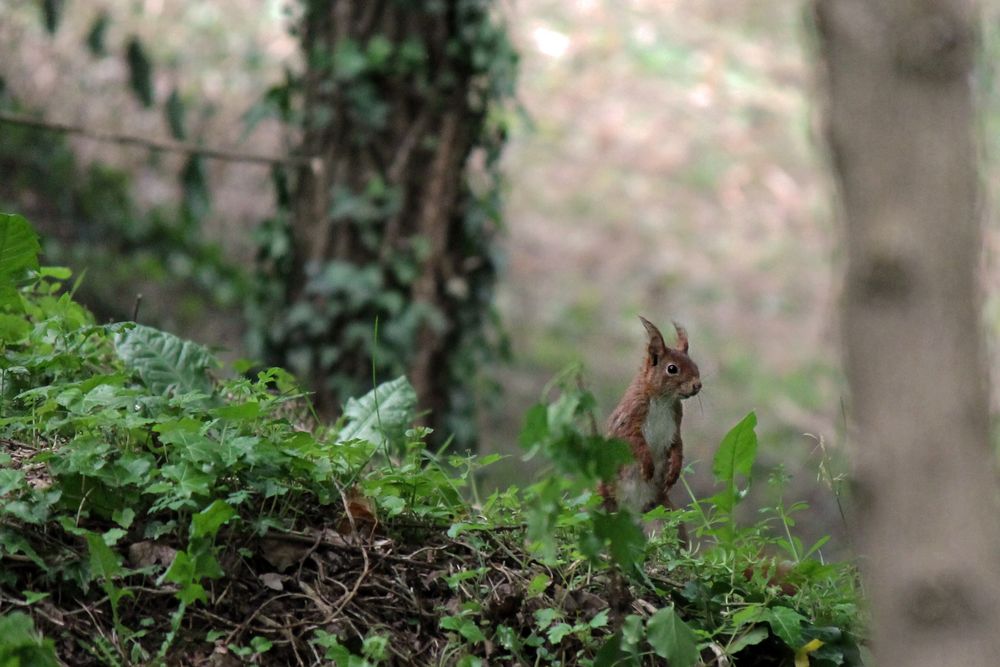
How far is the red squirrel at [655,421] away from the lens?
2.96 metres

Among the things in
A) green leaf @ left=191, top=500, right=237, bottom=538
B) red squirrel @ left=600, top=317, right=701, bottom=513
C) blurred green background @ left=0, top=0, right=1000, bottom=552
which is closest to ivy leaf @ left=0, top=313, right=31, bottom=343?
green leaf @ left=191, top=500, right=237, bottom=538

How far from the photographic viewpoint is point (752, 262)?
11.0 m

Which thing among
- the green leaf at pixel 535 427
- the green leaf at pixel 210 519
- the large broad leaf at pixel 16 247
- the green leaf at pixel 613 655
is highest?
the green leaf at pixel 535 427

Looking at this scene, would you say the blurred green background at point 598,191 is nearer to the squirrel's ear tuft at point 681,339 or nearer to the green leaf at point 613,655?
the squirrel's ear tuft at point 681,339

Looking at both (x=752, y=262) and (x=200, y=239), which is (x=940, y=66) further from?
(x=752, y=262)

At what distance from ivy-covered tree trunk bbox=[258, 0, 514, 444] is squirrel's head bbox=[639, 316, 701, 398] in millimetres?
2737

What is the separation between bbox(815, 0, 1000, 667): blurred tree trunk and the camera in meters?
1.33

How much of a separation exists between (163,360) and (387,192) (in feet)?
9.80

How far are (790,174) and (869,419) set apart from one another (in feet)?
36.6

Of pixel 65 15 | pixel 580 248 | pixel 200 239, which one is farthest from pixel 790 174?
pixel 65 15

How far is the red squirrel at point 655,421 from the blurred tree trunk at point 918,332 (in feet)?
5.00

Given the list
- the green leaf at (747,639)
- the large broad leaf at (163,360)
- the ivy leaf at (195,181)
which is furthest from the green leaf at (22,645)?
the ivy leaf at (195,181)

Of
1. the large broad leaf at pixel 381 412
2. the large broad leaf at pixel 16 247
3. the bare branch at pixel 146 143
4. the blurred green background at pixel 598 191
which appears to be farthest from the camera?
the blurred green background at pixel 598 191

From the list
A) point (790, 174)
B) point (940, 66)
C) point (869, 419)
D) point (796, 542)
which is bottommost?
point (790, 174)
